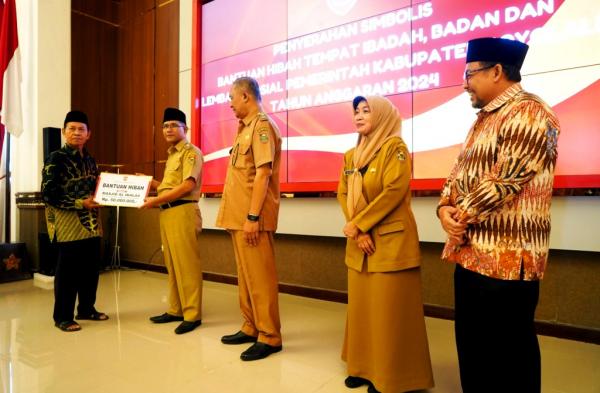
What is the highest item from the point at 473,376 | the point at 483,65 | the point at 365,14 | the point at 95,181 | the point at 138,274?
the point at 365,14

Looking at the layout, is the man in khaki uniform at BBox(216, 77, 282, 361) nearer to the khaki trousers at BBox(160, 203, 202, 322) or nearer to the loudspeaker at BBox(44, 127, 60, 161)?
the khaki trousers at BBox(160, 203, 202, 322)

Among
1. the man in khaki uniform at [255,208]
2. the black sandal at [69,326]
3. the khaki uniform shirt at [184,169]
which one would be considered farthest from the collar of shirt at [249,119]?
the black sandal at [69,326]

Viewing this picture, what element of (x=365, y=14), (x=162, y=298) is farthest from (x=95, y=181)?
(x=365, y=14)

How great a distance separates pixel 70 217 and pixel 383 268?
211 centimetres

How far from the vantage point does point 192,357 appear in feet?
6.79

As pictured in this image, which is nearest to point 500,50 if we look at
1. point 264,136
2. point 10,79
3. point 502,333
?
point 502,333

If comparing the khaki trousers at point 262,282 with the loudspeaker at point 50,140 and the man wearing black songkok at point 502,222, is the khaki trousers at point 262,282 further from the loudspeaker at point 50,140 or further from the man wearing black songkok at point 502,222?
the loudspeaker at point 50,140

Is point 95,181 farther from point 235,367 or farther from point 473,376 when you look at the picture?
point 473,376

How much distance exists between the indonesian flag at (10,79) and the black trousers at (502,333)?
16.2 feet

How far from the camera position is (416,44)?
8.92ft

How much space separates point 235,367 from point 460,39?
96.7 inches

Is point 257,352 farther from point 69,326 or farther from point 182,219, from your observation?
point 69,326

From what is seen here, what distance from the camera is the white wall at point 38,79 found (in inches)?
169

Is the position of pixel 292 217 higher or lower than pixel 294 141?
lower
